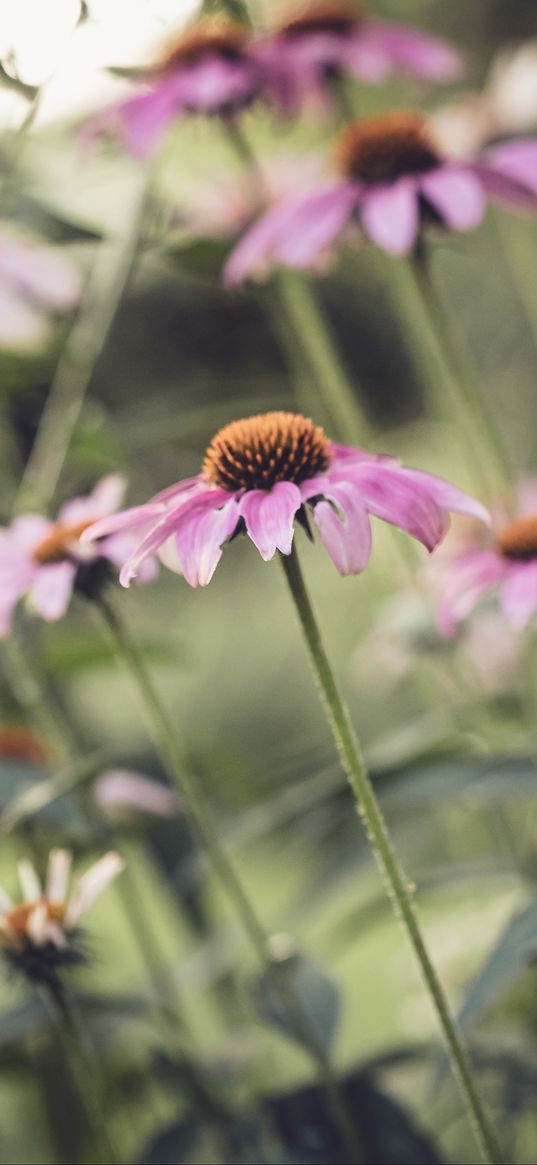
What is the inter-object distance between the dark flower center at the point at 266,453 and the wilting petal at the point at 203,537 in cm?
1

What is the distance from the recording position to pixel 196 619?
1.71 m

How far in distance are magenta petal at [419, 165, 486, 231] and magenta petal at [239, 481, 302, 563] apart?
0.23m

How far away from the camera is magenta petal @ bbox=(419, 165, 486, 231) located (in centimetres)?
52

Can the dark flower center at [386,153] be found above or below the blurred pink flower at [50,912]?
above

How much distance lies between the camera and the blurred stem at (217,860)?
44cm

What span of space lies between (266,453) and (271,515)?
0.14 ft

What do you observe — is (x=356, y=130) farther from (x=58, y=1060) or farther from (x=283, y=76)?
(x=58, y=1060)

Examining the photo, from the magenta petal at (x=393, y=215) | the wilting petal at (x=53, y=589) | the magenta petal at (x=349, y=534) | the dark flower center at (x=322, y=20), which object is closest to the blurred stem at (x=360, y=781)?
the magenta petal at (x=349, y=534)

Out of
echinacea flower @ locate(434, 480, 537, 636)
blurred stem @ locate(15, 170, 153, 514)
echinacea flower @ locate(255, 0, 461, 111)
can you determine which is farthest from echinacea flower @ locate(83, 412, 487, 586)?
echinacea flower @ locate(255, 0, 461, 111)

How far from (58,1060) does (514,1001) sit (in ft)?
0.84

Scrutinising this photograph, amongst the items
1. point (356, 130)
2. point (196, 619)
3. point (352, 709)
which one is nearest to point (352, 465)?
point (356, 130)

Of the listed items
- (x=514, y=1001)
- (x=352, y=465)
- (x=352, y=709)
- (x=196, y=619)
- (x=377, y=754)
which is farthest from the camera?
(x=196, y=619)

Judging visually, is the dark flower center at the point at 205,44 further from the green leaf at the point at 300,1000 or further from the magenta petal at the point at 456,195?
the green leaf at the point at 300,1000

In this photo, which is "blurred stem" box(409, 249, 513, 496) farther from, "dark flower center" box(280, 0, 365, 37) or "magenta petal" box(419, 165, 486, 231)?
"dark flower center" box(280, 0, 365, 37)
